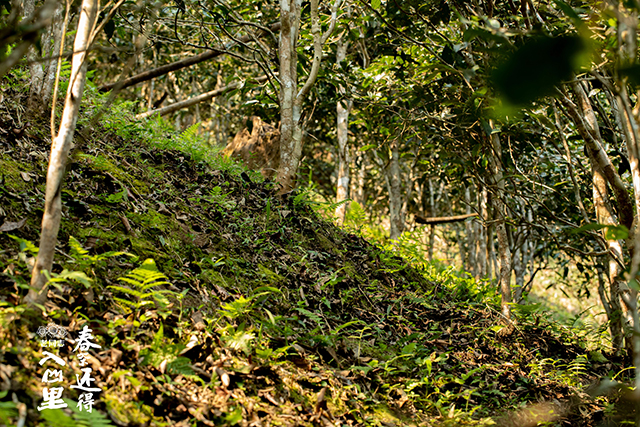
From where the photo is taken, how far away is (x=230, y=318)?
2.45 metres

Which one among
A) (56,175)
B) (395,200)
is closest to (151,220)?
(56,175)

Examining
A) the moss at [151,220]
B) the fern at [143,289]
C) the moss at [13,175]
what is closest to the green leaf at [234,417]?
the fern at [143,289]

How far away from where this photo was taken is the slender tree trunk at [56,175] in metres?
1.71

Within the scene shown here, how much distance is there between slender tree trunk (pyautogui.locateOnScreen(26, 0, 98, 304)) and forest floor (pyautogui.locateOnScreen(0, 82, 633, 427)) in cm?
7

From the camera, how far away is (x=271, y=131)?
7.02m

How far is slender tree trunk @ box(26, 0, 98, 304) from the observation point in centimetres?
171

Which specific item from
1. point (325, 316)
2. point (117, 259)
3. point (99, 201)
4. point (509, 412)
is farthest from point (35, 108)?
Answer: point (509, 412)

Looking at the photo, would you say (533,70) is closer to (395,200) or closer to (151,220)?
(151,220)

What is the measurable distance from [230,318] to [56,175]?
3.94 ft

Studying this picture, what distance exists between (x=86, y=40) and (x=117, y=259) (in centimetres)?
121

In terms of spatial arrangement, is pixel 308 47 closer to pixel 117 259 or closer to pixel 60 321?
pixel 117 259

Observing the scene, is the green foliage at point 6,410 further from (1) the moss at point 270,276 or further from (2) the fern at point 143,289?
(1) the moss at point 270,276

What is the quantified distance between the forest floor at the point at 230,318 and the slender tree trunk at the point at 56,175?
7 centimetres

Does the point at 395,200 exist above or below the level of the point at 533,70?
above
